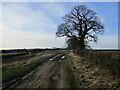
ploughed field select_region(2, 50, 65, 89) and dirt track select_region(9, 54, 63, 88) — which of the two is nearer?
dirt track select_region(9, 54, 63, 88)

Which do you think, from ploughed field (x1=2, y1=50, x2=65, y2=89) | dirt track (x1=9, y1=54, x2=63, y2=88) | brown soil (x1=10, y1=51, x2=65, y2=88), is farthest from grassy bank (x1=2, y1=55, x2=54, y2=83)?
brown soil (x1=10, y1=51, x2=65, y2=88)

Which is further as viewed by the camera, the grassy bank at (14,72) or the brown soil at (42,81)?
the grassy bank at (14,72)

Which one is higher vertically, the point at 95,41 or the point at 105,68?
the point at 95,41

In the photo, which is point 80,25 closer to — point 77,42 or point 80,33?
point 80,33

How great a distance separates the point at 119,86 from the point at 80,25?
30.1 metres

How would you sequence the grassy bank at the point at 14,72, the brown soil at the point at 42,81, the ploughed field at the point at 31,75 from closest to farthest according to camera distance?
the brown soil at the point at 42,81, the ploughed field at the point at 31,75, the grassy bank at the point at 14,72

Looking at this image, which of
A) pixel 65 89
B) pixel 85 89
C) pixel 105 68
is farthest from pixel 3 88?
pixel 105 68

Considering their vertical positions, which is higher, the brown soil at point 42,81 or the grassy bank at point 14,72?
the brown soil at point 42,81

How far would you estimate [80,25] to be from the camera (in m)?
36.3

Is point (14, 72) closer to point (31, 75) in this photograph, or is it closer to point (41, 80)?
point (31, 75)

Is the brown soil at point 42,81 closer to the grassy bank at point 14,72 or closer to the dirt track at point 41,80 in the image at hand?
the dirt track at point 41,80

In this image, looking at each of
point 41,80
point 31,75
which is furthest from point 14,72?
point 41,80

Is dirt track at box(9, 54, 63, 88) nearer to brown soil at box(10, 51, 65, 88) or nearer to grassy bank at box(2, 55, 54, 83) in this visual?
brown soil at box(10, 51, 65, 88)

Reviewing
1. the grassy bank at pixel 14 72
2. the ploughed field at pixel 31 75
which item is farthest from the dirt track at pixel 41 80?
the grassy bank at pixel 14 72
